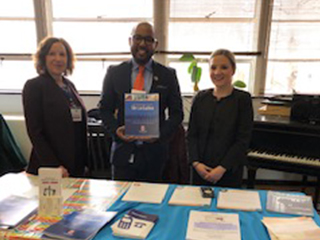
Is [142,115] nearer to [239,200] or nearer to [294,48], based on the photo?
[239,200]

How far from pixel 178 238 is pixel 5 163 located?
9.25 feet

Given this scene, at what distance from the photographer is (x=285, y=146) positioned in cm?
248

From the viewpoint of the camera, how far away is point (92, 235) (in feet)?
3.59

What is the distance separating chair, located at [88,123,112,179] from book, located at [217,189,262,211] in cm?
175

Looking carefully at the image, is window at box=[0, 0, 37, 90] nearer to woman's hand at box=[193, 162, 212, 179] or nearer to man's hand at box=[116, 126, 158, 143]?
man's hand at box=[116, 126, 158, 143]

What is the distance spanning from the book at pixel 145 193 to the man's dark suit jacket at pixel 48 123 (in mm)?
567

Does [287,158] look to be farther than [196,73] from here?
No

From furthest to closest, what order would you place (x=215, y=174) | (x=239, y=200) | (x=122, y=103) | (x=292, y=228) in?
(x=122, y=103) → (x=215, y=174) → (x=239, y=200) → (x=292, y=228)

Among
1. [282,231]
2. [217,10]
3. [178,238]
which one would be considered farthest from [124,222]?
[217,10]

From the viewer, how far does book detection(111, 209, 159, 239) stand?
1.10 meters

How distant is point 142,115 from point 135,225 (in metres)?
0.74

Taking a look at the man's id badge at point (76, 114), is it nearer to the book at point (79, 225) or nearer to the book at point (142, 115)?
the book at point (142, 115)

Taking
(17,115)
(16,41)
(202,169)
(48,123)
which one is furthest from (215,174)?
(16,41)

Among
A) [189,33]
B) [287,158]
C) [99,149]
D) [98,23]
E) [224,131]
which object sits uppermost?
[98,23]
